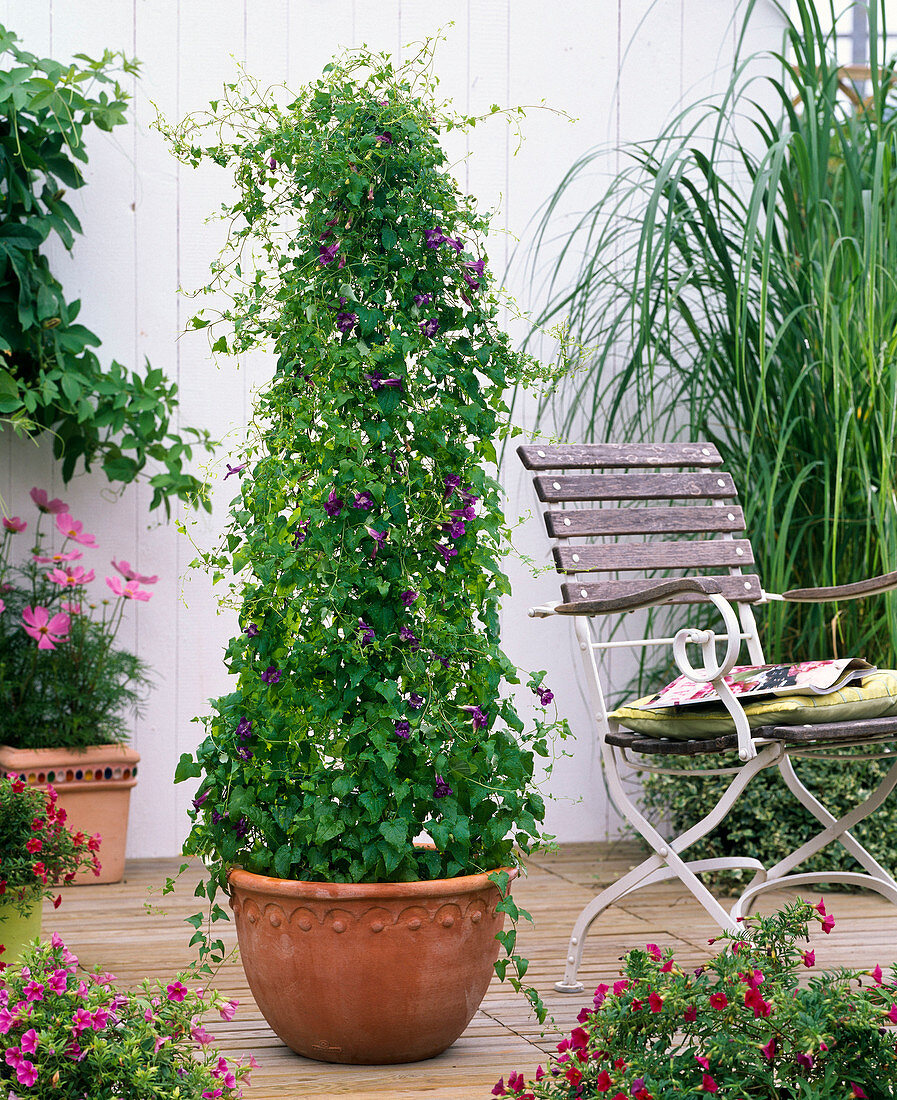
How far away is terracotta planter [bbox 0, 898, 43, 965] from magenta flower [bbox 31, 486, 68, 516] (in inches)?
49.6

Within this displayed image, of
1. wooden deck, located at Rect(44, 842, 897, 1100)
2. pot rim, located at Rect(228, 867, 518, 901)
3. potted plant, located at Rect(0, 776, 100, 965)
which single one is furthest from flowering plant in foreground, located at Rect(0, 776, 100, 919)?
pot rim, located at Rect(228, 867, 518, 901)

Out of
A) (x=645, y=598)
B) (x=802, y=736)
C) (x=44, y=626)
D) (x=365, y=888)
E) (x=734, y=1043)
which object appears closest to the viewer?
(x=734, y=1043)

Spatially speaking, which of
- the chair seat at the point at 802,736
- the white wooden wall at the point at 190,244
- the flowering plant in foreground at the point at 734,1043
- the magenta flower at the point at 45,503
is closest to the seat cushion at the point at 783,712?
the chair seat at the point at 802,736

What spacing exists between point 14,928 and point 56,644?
3.46 ft

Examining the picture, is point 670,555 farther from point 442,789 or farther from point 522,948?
point 442,789

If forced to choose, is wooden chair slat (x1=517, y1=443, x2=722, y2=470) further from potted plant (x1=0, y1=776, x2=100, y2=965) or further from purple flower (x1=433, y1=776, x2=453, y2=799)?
potted plant (x1=0, y1=776, x2=100, y2=965)

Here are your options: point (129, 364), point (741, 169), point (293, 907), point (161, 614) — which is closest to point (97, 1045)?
point (293, 907)

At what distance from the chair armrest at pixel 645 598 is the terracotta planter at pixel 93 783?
1330mm

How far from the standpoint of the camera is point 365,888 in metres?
1.71

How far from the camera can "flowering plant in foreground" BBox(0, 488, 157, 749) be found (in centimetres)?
301

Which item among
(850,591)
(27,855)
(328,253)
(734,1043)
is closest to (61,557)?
(27,855)

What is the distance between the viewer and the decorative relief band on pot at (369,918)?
67.7 inches

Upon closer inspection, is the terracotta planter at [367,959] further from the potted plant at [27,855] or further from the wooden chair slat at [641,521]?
the wooden chair slat at [641,521]

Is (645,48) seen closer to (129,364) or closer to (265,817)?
(129,364)
